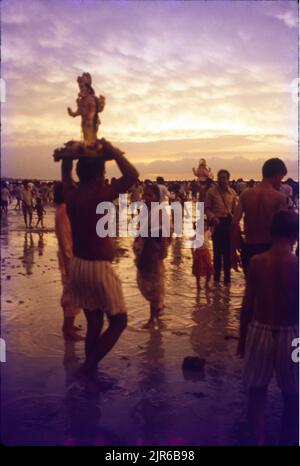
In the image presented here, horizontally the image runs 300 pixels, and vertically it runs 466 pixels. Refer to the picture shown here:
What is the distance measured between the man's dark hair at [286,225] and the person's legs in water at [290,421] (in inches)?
40.9

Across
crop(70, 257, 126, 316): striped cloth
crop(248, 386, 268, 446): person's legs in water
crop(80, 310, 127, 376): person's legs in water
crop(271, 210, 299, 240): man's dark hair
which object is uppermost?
crop(271, 210, 299, 240): man's dark hair

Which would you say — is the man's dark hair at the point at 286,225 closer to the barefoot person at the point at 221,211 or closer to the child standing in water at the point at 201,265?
the child standing in water at the point at 201,265

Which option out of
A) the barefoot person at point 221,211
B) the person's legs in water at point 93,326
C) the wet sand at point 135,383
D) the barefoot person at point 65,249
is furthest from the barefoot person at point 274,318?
the barefoot person at point 221,211

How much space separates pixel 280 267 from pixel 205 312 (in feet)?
11.6

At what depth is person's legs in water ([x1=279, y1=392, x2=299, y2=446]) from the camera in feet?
11.1

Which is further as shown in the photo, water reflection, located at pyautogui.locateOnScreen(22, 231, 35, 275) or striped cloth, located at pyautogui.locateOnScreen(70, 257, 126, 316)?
water reflection, located at pyautogui.locateOnScreen(22, 231, 35, 275)

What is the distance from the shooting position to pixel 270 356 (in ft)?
10.7

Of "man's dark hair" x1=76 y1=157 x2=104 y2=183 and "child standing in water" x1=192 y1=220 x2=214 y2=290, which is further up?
"man's dark hair" x1=76 y1=157 x2=104 y2=183

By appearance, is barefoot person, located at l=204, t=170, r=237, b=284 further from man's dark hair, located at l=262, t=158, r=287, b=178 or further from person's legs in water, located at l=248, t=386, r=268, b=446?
person's legs in water, located at l=248, t=386, r=268, b=446

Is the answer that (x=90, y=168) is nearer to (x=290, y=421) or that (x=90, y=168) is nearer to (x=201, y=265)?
(x=290, y=421)

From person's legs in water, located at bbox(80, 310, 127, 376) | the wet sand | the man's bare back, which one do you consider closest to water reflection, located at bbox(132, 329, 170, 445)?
the wet sand

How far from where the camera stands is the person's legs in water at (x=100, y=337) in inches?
162
